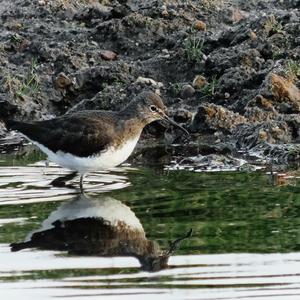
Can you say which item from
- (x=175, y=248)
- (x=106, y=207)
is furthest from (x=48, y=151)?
(x=175, y=248)

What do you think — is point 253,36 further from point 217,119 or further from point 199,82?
point 217,119

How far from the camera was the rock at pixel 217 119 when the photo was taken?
489 inches

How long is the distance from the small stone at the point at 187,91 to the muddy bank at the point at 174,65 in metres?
0.01

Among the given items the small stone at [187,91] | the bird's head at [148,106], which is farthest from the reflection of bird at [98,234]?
the small stone at [187,91]

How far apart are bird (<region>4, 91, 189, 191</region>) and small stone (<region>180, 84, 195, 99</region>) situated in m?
2.01

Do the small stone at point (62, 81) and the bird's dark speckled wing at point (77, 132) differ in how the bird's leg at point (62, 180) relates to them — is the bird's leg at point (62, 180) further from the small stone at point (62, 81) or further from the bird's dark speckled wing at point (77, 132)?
the small stone at point (62, 81)

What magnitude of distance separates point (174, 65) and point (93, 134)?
3.34 meters

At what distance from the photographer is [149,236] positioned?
857cm

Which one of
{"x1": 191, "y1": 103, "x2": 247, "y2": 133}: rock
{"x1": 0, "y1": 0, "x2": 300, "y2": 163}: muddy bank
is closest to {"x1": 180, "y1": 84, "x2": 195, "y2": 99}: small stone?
{"x1": 0, "y1": 0, "x2": 300, "y2": 163}: muddy bank

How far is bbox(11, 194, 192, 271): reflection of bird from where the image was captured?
8.12m

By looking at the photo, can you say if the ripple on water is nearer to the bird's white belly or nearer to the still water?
the still water

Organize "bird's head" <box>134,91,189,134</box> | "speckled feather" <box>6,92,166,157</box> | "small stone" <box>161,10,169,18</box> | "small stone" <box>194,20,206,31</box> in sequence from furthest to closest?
"small stone" <box>161,10,169,18</box>
"small stone" <box>194,20,206,31</box>
"bird's head" <box>134,91,189,134</box>
"speckled feather" <box>6,92,166,157</box>

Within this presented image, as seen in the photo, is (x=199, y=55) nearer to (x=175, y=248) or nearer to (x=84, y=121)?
(x=84, y=121)

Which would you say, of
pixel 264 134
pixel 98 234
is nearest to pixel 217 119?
pixel 264 134
